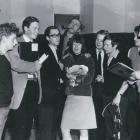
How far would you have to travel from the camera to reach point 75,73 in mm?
4281

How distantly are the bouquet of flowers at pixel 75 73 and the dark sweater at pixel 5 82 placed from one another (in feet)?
3.02

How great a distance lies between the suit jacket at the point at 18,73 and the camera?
150 inches

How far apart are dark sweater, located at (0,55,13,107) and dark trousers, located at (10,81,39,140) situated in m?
0.44

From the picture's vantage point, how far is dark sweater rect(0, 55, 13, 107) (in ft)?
11.5

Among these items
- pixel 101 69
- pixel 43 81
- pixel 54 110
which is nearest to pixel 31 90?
pixel 43 81

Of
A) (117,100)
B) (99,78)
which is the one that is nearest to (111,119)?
(117,100)

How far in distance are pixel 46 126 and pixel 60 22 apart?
10.8ft

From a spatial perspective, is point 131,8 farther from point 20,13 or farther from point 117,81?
point 117,81

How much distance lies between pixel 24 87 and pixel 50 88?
64 cm

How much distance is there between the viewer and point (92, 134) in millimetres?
4887

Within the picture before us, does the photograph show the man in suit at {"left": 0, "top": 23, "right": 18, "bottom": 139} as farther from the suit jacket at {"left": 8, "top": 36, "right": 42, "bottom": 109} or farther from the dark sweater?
the suit jacket at {"left": 8, "top": 36, "right": 42, "bottom": 109}

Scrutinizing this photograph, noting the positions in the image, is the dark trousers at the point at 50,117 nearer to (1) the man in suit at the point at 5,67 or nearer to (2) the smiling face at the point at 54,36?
(2) the smiling face at the point at 54,36

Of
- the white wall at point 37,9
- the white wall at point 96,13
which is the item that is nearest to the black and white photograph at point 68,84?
the white wall at point 96,13

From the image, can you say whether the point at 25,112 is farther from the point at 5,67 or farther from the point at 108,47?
the point at 108,47
